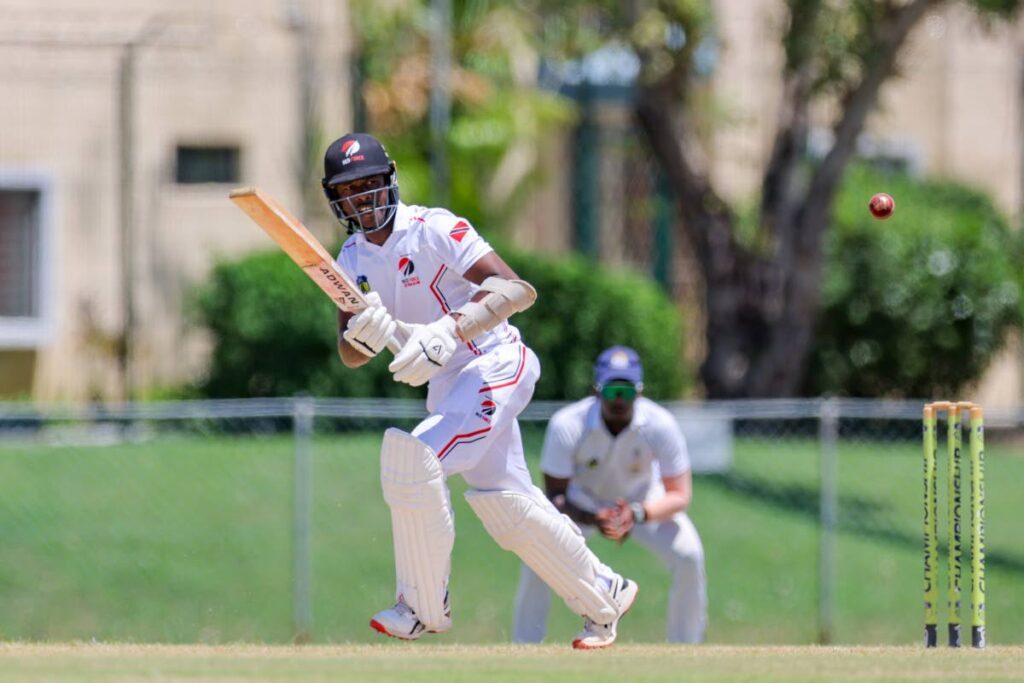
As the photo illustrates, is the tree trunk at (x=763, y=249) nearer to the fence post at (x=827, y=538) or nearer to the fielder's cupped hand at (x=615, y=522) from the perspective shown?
the fence post at (x=827, y=538)

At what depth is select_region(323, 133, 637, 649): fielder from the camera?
738 centimetres

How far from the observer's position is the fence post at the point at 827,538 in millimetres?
12523

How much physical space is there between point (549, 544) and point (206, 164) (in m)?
10.5

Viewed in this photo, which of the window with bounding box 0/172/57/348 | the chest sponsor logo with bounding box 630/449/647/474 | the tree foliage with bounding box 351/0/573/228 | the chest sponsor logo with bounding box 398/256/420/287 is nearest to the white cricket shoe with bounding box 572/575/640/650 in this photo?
the chest sponsor logo with bounding box 398/256/420/287

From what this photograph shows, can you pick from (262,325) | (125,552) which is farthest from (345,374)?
(125,552)

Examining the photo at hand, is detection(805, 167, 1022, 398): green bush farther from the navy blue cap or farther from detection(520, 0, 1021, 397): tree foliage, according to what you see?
the navy blue cap

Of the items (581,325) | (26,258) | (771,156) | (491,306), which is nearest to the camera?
(491,306)

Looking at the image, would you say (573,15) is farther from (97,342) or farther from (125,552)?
(125,552)

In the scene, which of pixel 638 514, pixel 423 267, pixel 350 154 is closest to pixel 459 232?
pixel 423 267

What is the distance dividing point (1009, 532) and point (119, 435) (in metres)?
6.68

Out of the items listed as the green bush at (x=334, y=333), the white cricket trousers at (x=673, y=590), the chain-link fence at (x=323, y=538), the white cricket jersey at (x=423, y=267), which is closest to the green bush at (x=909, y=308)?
the green bush at (x=334, y=333)

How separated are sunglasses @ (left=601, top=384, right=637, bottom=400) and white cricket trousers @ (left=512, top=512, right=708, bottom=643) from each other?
2.35 feet

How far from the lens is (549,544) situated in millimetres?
7906

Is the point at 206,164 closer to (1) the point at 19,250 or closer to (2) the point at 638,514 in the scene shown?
(1) the point at 19,250
